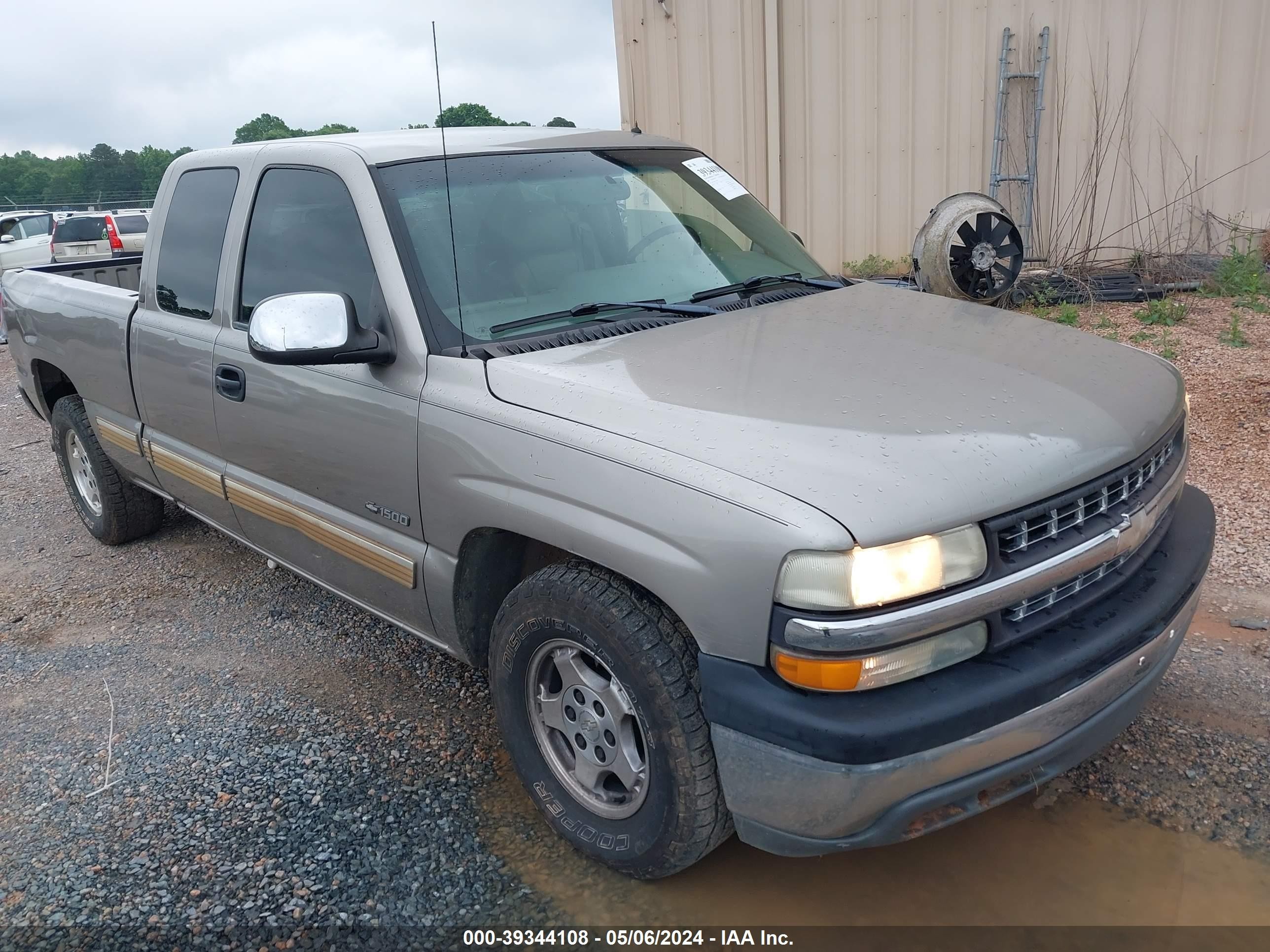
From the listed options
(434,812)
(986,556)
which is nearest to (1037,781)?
(986,556)

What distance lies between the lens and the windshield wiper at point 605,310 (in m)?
2.92

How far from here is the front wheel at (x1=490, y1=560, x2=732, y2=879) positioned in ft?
7.30

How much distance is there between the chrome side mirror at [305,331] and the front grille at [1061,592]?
1.80 metres

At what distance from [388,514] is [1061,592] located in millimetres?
1840

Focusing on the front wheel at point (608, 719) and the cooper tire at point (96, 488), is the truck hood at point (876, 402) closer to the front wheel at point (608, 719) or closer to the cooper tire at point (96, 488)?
the front wheel at point (608, 719)

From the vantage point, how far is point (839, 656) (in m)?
1.98

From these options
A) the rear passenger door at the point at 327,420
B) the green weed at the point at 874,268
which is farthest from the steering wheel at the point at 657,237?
the green weed at the point at 874,268

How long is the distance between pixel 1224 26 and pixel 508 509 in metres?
7.79

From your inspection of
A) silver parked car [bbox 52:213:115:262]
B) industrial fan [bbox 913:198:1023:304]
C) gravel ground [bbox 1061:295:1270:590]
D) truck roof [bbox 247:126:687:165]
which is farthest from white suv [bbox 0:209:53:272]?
gravel ground [bbox 1061:295:1270:590]

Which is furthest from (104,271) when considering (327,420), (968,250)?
(968,250)

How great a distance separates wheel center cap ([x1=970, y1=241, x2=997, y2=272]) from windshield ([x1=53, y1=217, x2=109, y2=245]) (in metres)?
14.9

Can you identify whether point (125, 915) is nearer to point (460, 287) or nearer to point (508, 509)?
point (508, 509)

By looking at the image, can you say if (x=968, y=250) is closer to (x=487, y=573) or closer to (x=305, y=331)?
(x=487, y=573)

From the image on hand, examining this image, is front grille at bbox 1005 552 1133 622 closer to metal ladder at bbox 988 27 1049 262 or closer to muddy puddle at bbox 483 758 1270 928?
→ muddy puddle at bbox 483 758 1270 928
